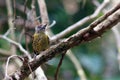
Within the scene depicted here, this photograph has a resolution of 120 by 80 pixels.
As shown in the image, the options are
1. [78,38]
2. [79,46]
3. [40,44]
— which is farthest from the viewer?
[79,46]

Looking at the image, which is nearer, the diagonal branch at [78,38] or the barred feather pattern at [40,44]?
the diagonal branch at [78,38]

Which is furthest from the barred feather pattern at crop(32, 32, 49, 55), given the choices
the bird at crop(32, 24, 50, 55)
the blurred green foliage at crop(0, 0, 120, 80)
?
the blurred green foliage at crop(0, 0, 120, 80)

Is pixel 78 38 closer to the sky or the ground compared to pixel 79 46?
closer to the ground

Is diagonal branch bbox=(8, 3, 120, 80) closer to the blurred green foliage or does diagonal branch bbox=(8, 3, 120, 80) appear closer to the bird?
the bird

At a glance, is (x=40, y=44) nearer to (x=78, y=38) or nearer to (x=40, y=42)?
(x=40, y=42)

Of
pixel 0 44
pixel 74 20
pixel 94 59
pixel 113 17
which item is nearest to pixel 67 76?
pixel 94 59

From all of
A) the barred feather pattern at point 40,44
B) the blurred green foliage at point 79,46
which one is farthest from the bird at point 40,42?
the blurred green foliage at point 79,46

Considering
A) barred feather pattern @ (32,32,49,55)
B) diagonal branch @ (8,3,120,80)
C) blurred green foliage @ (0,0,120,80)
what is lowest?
diagonal branch @ (8,3,120,80)

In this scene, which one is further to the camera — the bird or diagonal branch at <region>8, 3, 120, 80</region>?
the bird

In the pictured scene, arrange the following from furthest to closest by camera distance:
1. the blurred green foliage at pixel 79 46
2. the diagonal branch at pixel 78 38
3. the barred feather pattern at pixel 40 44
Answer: the blurred green foliage at pixel 79 46 → the barred feather pattern at pixel 40 44 → the diagonal branch at pixel 78 38

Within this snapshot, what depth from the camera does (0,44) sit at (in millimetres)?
1857

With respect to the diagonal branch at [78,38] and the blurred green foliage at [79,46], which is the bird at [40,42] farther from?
the blurred green foliage at [79,46]

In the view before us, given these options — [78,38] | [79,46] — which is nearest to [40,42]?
[78,38]

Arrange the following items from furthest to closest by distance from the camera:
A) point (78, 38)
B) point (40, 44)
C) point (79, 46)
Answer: point (79, 46) → point (40, 44) → point (78, 38)
